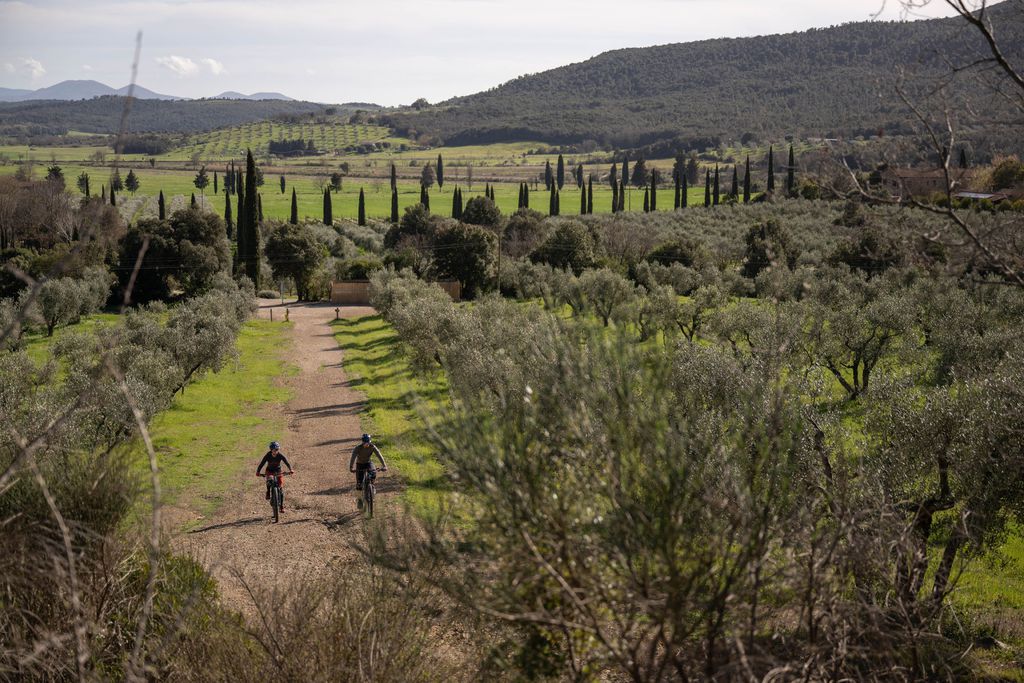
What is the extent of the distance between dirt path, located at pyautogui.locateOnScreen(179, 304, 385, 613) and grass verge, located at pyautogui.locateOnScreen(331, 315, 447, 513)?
734mm

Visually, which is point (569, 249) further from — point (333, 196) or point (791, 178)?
point (333, 196)

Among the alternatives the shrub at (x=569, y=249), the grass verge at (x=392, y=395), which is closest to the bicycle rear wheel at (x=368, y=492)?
the grass verge at (x=392, y=395)

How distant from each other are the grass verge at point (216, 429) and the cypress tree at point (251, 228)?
26106 mm

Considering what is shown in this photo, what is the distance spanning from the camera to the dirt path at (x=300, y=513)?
14.0 meters

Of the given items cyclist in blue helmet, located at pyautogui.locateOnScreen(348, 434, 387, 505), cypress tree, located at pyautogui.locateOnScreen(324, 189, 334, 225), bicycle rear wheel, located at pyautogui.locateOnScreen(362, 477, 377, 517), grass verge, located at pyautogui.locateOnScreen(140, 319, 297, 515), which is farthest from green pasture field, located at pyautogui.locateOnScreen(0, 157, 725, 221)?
bicycle rear wheel, located at pyautogui.locateOnScreen(362, 477, 377, 517)

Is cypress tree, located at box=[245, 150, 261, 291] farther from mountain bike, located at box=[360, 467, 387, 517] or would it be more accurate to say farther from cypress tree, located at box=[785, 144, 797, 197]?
mountain bike, located at box=[360, 467, 387, 517]

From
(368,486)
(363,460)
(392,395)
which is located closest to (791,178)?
(392,395)

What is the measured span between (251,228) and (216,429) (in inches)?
1640

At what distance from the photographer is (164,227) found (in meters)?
59.6

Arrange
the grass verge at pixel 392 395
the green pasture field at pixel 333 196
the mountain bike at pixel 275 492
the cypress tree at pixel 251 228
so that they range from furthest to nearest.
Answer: the green pasture field at pixel 333 196, the cypress tree at pixel 251 228, the grass verge at pixel 392 395, the mountain bike at pixel 275 492

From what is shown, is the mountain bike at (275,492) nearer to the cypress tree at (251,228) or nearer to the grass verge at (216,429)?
the grass verge at (216,429)

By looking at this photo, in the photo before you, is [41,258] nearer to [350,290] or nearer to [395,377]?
[350,290]

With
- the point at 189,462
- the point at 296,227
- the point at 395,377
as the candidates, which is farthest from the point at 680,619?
the point at 296,227

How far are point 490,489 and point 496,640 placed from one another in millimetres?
5571
